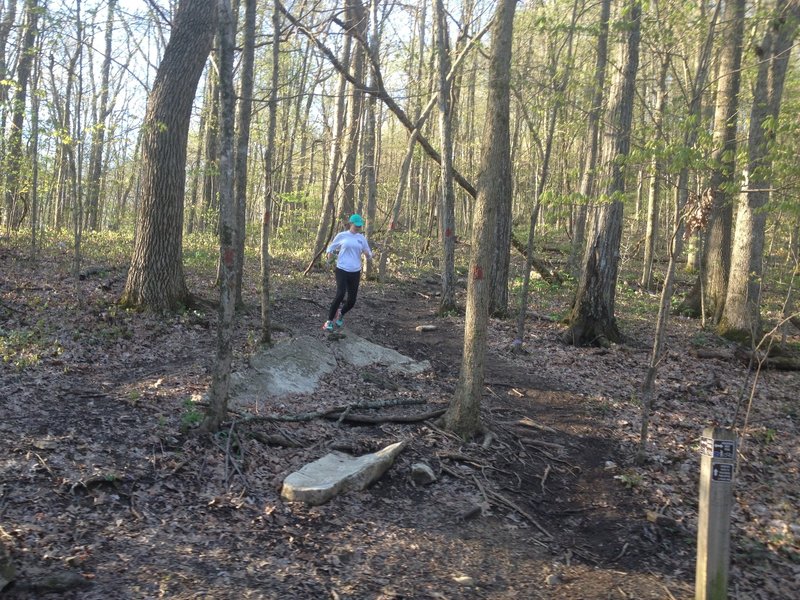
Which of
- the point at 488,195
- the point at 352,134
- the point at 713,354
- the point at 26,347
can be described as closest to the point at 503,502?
the point at 488,195

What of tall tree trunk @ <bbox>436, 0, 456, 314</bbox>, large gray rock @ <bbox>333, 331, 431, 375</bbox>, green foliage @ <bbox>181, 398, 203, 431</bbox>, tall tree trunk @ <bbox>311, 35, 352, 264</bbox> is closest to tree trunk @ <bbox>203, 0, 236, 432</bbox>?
green foliage @ <bbox>181, 398, 203, 431</bbox>

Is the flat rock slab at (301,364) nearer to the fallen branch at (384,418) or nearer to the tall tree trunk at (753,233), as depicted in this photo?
the fallen branch at (384,418)

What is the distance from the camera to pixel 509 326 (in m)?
13.1

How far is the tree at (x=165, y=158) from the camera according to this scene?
10.1m

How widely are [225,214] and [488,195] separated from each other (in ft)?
9.05

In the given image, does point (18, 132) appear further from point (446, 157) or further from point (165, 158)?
point (446, 157)

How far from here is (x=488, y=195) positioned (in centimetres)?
625

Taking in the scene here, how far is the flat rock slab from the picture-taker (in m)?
7.27

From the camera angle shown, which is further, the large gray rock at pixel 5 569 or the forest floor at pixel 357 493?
the forest floor at pixel 357 493

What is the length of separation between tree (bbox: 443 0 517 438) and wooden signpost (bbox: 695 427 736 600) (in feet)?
9.75

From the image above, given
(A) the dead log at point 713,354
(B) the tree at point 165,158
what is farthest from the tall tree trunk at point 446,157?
(A) the dead log at point 713,354

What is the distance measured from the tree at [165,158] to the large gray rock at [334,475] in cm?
592

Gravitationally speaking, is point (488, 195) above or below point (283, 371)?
above

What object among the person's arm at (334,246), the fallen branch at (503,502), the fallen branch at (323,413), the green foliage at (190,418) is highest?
the person's arm at (334,246)
